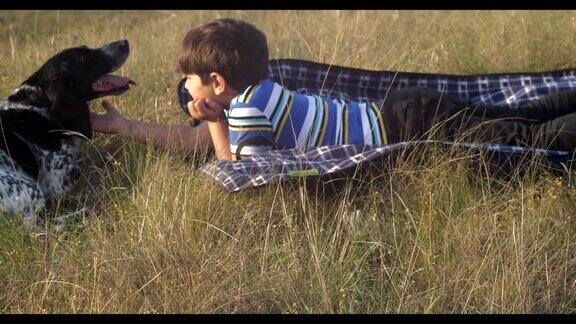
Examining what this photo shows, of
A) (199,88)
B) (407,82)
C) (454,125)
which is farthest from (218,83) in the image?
(407,82)

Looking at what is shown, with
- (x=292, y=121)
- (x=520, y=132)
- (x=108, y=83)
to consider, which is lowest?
(x=520, y=132)

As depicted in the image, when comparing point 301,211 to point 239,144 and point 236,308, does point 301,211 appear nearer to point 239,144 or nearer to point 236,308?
point 239,144

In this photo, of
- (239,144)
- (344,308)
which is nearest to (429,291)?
(344,308)

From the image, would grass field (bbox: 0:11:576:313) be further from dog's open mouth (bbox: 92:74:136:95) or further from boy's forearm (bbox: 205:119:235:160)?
dog's open mouth (bbox: 92:74:136:95)

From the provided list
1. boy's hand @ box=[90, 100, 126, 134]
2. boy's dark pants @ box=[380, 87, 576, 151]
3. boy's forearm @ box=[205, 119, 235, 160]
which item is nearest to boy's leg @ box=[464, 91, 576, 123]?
boy's dark pants @ box=[380, 87, 576, 151]

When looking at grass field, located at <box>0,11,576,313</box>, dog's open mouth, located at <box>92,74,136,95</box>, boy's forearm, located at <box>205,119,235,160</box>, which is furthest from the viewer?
dog's open mouth, located at <box>92,74,136,95</box>

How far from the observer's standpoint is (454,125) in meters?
3.90

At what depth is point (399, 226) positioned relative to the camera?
11.0 feet

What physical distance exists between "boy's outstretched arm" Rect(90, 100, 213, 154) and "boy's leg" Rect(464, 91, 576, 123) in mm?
1452

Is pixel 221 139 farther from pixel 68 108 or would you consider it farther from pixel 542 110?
pixel 542 110

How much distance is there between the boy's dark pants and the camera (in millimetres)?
3797

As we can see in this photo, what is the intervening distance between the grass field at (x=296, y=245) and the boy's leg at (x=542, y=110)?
0.61m

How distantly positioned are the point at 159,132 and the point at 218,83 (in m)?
0.52

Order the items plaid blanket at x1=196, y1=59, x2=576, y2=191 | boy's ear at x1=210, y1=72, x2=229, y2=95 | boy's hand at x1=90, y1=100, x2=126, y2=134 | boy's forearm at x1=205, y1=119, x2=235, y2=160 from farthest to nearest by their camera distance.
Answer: plaid blanket at x1=196, y1=59, x2=576, y2=191, boy's hand at x1=90, y1=100, x2=126, y2=134, boy's forearm at x1=205, y1=119, x2=235, y2=160, boy's ear at x1=210, y1=72, x2=229, y2=95
